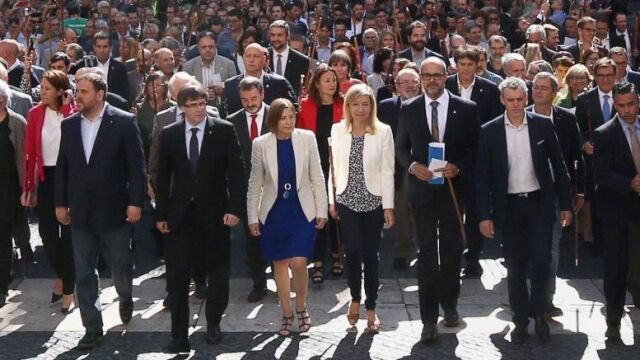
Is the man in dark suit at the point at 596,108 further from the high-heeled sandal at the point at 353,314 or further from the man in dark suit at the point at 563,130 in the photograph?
the high-heeled sandal at the point at 353,314

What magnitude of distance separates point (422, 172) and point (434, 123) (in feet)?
1.41

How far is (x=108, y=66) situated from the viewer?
13.0 meters

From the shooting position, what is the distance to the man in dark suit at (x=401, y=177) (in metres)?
10.1

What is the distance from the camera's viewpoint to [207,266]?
8.63 meters

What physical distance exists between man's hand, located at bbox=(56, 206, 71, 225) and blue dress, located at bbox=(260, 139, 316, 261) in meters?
1.48

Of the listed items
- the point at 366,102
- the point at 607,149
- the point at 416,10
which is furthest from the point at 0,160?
the point at 416,10

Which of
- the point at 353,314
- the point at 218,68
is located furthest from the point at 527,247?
the point at 218,68

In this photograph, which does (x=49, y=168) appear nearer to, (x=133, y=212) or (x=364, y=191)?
(x=133, y=212)

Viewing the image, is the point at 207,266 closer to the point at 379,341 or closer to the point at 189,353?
the point at 189,353

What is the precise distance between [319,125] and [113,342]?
2.83m

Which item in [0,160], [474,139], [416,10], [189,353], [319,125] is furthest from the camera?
[416,10]

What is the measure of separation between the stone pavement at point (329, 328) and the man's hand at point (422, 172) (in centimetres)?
122

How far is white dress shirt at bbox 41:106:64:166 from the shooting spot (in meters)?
9.60

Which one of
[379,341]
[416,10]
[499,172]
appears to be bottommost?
[379,341]
